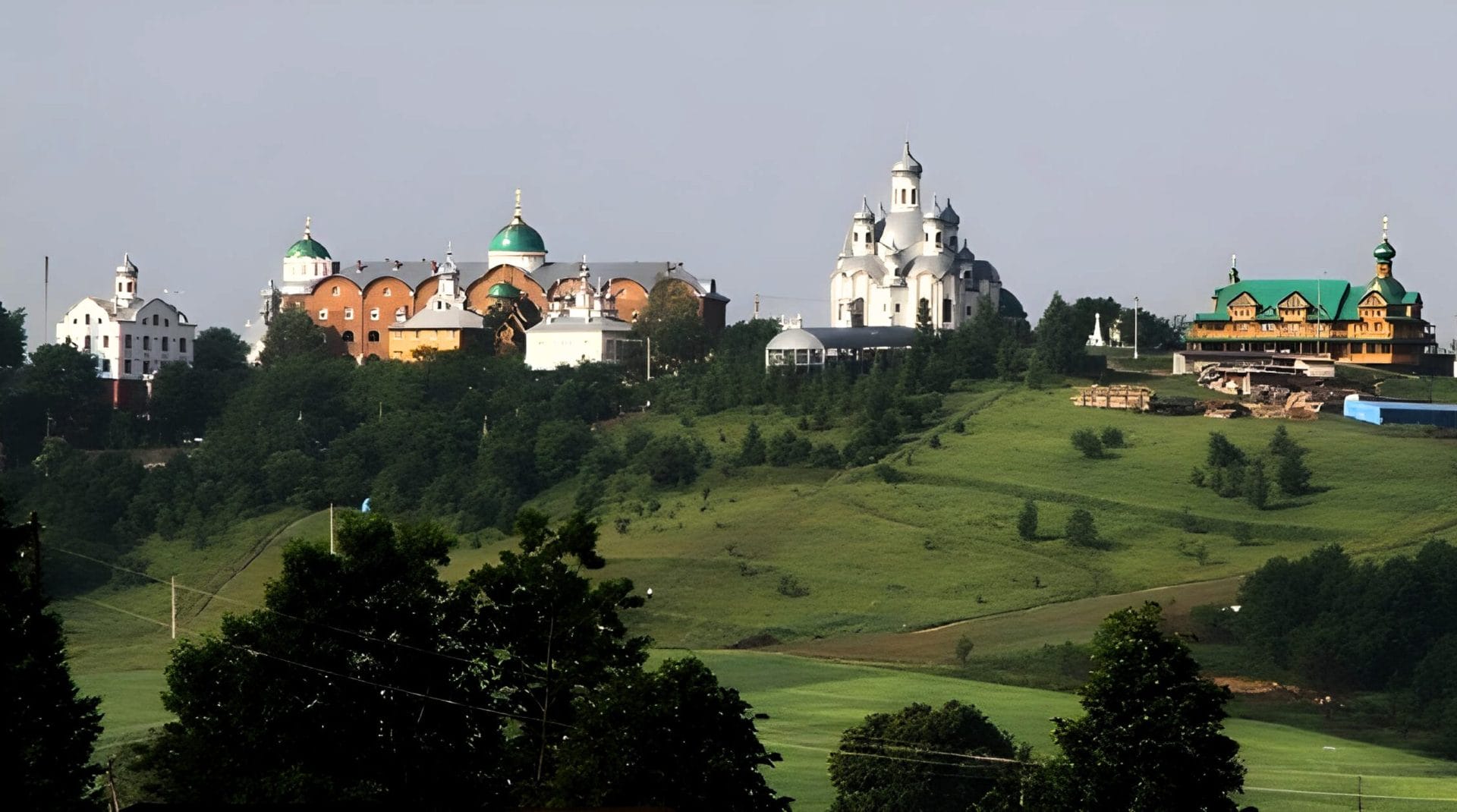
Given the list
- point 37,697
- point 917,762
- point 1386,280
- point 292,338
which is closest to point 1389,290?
point 1386,280

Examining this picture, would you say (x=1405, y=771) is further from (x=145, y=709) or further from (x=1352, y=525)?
(x=145, y=709)

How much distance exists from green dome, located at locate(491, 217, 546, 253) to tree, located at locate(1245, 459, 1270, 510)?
188 ft

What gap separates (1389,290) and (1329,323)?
3.14 metres

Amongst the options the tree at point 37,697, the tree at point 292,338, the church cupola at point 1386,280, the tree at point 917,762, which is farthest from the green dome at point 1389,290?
the tree at point 37,697

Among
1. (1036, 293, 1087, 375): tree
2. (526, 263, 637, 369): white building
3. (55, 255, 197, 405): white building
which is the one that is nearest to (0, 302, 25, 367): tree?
(55, 255, 197, 405): white building

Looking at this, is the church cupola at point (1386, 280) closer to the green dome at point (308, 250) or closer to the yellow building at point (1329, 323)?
the yellow building at point (1329, 323)

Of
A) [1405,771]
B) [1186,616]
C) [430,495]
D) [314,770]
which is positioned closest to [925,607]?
[1186,616]

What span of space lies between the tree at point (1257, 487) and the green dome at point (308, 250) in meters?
66.8

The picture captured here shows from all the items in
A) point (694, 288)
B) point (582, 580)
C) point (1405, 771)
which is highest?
point (694, 288)

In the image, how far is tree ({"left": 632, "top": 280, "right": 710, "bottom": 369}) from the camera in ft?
434

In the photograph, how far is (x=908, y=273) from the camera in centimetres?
13562

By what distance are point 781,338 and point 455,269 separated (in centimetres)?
2298

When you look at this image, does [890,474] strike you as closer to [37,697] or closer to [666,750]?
[666,750]

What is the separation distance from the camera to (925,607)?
282 ft
